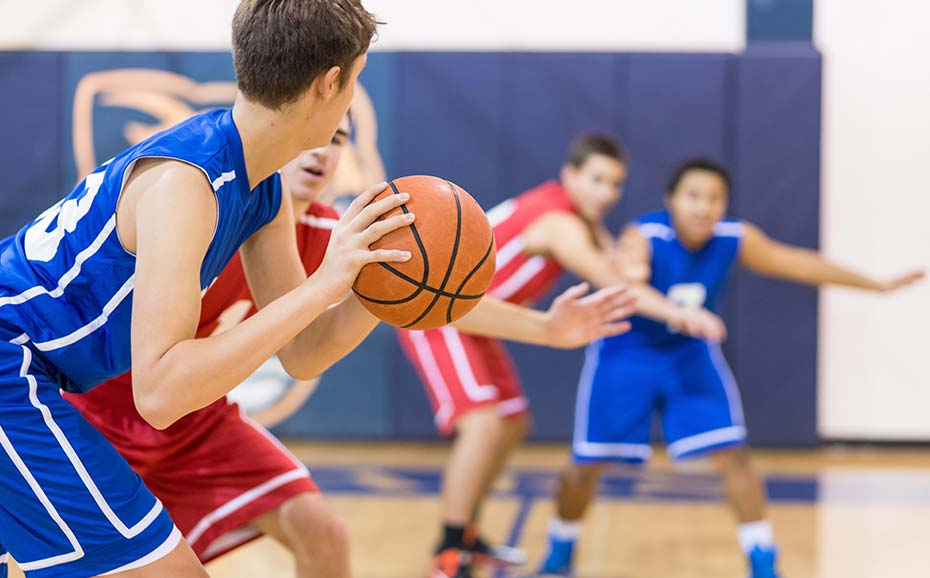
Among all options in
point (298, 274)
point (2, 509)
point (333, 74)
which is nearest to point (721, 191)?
point (298, 274)

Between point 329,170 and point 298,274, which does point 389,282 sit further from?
point 329,170

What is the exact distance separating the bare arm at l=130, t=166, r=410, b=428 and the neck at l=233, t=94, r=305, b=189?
0.17 meters

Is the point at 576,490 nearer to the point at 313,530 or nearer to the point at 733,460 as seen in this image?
the point at 733,460

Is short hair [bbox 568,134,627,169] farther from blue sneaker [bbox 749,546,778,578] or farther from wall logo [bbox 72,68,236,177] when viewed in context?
wall logo [bbox 72,68,236,177]

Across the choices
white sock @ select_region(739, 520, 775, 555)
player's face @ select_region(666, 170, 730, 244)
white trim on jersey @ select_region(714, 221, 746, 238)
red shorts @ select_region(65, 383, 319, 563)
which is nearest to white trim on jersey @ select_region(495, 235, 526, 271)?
A: player's face @ select_region(666, 170, 730, 244)

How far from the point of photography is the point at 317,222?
3.36m

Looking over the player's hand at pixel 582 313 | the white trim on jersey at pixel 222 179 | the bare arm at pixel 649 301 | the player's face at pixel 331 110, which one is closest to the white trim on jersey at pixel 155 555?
the white trim on jersey at pixel 222 179

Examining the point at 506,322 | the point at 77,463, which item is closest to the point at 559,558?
the point at 506,322

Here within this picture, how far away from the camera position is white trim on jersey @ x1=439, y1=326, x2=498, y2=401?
4.71 metres

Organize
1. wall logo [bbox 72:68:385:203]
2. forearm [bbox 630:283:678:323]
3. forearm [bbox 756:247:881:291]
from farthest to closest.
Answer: wall logo [bbox 72:68:385:203] < forearm [bbox 756:247:881:291] < forearm [bbox 630:283:678:323]

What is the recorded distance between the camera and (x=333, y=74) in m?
2.16

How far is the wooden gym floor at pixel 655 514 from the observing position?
4859 mm

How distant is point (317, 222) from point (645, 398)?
1.89 meters

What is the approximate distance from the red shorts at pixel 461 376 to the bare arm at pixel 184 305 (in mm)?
2585
